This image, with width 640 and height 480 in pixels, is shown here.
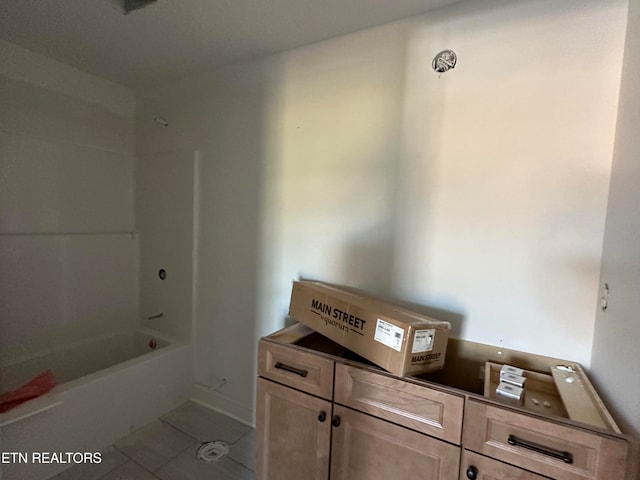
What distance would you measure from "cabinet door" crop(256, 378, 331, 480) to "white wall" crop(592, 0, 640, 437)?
92cm

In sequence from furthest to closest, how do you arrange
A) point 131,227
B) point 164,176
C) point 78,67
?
point 131,227, point 164,176, point 78,67

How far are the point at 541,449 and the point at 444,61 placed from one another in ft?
4.97

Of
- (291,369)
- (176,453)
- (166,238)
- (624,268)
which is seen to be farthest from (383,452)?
(166,238)

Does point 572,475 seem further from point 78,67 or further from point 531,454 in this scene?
point 78,67

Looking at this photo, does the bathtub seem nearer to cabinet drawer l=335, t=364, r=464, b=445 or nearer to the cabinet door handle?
cabinet drawer l=335, t=364, r=464, b=445

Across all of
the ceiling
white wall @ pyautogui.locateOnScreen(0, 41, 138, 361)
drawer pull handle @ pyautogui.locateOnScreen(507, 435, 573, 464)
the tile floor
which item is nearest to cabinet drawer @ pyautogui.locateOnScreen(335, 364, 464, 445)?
drawer pull handle @ pyautogui.locateOnScreen(507, 435, 573, 464)

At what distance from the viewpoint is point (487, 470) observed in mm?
939

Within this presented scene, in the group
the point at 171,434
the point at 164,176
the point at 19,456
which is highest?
the point at 164,176

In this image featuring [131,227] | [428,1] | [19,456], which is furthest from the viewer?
[131,227]

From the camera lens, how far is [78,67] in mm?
2172

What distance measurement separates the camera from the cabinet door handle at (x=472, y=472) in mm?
952

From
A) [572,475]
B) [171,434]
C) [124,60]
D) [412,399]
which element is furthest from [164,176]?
[572,475]

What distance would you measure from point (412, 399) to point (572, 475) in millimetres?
438

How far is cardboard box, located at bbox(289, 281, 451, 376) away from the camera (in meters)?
1.09
